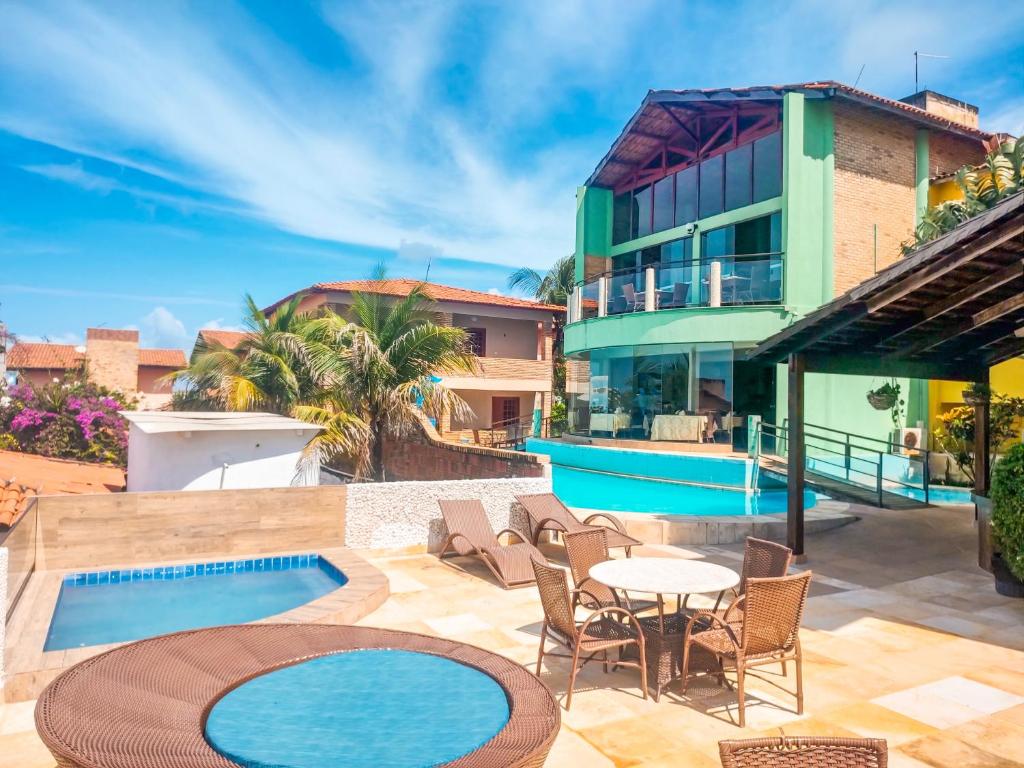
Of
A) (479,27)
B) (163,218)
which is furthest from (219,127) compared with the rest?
(163,218)

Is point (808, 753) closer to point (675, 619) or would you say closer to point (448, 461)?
point (675, 619)

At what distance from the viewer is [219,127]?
21016mm

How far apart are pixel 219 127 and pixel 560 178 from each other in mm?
15348

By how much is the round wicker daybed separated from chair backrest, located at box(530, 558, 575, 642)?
1053 millimetres

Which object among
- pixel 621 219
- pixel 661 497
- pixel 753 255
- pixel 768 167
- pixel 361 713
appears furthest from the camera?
pixel 621 219

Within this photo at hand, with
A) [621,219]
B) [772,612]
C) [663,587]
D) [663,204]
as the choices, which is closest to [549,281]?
[621,219]

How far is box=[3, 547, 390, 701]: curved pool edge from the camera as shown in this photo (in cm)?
521

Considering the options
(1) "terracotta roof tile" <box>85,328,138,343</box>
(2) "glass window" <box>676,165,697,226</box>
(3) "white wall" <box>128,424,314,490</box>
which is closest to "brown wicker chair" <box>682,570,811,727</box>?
(3) "white wall" <box>128,424,314,490</box>

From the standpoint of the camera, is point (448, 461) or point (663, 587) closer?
point (663, 587)

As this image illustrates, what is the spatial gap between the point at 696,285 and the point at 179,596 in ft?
52.7

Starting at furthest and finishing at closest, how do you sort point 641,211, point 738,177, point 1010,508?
point 641,211 → point 738,177 → point 1010,508

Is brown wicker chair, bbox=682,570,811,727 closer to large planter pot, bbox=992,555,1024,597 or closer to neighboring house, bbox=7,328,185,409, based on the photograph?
large planter pot, bbox=992,555,1024,597

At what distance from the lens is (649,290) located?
2142cm

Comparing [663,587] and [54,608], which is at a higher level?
[663,587]
